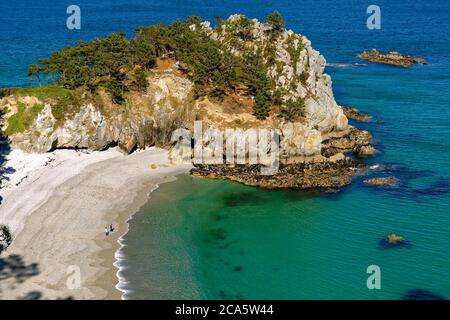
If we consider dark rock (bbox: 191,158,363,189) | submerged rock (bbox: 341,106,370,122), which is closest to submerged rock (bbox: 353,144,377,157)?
dark rock (bbox: 191,158,363,189)

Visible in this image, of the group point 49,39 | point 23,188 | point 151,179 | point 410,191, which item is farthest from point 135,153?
point 49,39

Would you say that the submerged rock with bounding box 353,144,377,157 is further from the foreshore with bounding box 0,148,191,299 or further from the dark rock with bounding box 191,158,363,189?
the foreshore with bounding box 0,148,191,299

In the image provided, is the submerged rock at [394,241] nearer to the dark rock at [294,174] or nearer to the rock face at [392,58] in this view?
the dark rock at [294,174]

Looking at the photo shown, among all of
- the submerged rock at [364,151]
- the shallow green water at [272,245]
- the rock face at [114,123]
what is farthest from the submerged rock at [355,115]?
the rock face at [114,123]

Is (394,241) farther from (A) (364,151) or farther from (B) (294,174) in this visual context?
(A) (364,151)
